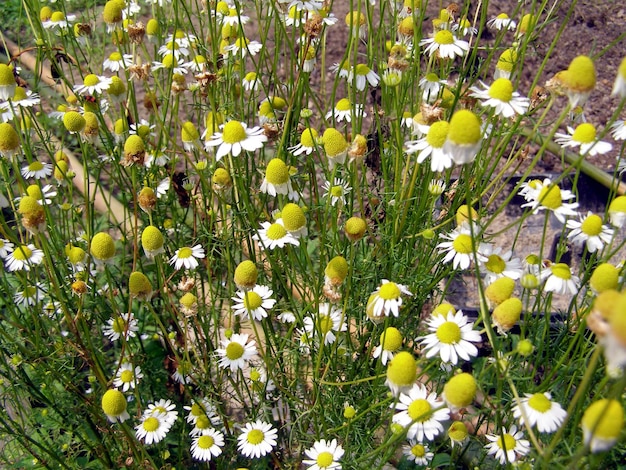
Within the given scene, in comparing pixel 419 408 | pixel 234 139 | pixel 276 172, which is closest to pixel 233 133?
pixel 234 139

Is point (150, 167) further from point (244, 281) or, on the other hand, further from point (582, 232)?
point (582, 232)

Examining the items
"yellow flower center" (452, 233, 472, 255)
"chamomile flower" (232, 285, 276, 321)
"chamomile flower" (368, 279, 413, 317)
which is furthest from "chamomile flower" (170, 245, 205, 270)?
"yellow flower center" (452, 233, 472, 255)

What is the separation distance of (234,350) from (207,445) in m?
0.24

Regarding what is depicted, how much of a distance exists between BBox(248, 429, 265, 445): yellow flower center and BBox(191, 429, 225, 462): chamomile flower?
70mm

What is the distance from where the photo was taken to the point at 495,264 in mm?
1128

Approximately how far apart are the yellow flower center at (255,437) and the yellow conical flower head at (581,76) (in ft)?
3.20

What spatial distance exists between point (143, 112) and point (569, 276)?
2.48m

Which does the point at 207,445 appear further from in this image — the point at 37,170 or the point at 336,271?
the point at 37,170

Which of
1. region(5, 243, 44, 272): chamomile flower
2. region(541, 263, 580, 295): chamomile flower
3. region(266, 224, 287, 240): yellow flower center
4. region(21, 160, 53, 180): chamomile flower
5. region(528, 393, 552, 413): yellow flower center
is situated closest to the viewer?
region(528, 393, 552, 413): yellow flower center

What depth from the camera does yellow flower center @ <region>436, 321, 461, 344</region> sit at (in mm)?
1059

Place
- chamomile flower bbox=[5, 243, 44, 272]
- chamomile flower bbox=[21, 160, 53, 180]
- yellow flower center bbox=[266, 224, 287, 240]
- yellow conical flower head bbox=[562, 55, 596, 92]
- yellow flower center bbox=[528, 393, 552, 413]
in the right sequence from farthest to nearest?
chamomile flower bbox=[21, 160, 53, 180], chamomile flower bbox=[5, 243, 44, 272], yellow flower center bbox=[266, 224, 287, 240], yellow flower center bbox=[528, 393, 552, 413], yellow conical flower head bbox=[562, 55, 596, 92]

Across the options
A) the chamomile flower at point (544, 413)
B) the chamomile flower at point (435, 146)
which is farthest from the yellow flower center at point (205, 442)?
the chamomile flower at point (435, 146)

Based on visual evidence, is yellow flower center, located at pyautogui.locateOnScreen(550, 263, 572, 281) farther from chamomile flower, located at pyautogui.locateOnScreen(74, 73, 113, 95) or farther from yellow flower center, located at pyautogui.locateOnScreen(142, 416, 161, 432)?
chamomile flower, located at pyautogui.locateOnScreen(74, 73, 113, 95)

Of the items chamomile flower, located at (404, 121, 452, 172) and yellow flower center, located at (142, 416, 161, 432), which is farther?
yellow flower center, located at (142, 416, 161, 432)
